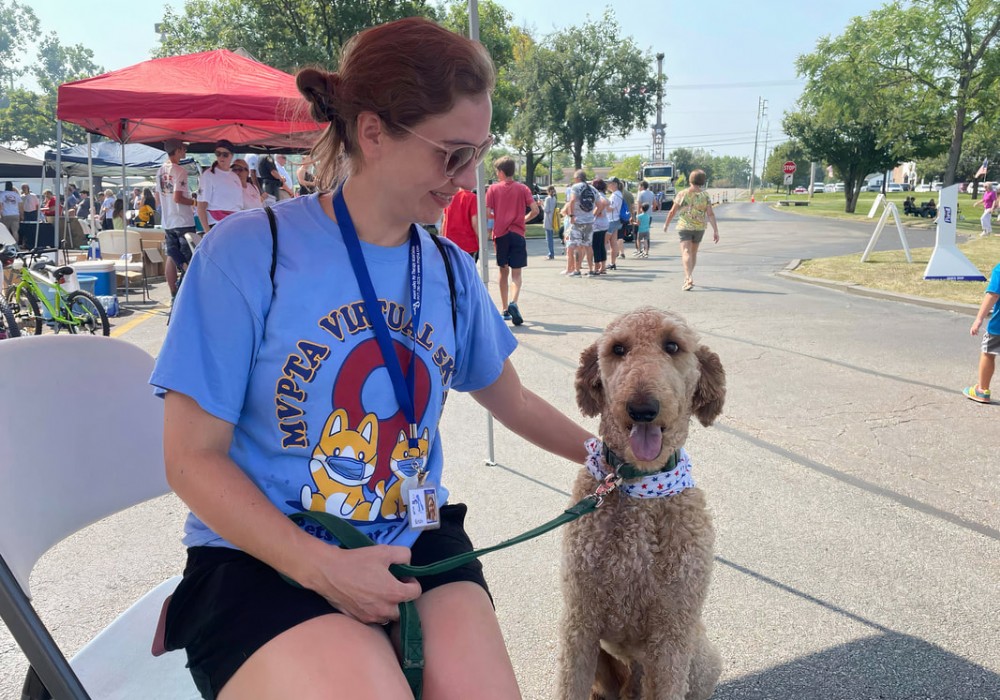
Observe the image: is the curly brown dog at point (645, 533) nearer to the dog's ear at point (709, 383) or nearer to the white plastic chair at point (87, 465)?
the dog's ear at point (709, 383)

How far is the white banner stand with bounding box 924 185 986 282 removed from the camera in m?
12.4

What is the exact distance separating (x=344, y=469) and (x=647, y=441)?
809mm

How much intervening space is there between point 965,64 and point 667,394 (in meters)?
41.6

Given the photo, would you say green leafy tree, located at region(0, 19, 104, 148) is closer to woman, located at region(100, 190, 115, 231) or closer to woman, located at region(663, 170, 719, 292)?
woman, located at region(100, 190, 115, 231)

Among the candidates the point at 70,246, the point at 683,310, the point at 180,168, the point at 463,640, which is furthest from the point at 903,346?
the point at 70,246

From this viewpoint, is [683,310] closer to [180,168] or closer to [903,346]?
[903,346]

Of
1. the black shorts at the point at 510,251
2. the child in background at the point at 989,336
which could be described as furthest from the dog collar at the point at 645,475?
the black shorts at the point at 510,251

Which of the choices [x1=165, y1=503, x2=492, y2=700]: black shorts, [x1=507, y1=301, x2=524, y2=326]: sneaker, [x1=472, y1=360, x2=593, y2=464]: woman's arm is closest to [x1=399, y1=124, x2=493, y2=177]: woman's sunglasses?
[x1=472, y1=360, x2=593, y2=464]: woman's arm

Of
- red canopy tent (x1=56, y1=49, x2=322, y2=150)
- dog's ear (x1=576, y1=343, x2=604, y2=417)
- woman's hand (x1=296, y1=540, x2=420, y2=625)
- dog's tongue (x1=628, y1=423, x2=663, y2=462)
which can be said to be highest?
red canopy tent (x1=56, y1=49, x2=322, y2=150)

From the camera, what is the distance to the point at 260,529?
4.25 ft

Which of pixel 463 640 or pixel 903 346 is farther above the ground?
pixel 463 640

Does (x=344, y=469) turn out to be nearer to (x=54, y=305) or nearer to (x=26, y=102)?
(x=54, y=305)

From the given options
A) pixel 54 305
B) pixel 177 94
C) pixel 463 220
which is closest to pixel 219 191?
pixel 177 94

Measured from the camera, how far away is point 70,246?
19.1m
